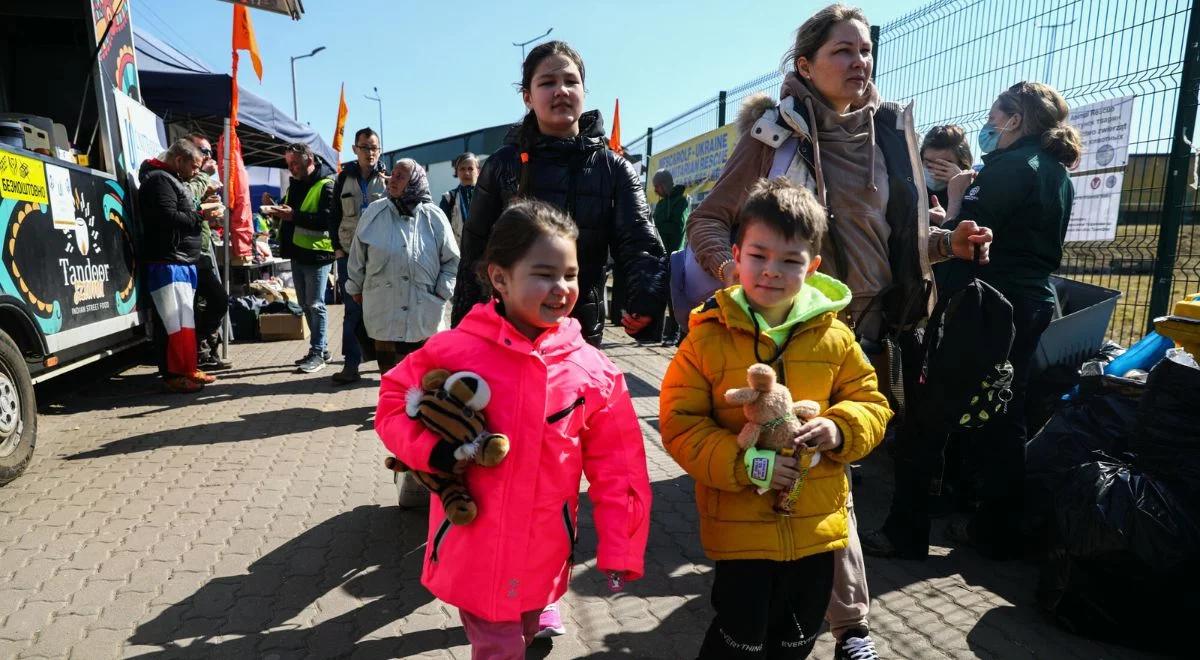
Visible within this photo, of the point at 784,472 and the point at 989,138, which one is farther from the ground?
the point at 989,138

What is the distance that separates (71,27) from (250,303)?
346 centimetres

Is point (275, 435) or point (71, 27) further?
point (71, 27)

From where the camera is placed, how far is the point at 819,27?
2578 mm

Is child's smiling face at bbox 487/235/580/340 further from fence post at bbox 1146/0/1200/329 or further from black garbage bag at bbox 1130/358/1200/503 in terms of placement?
fence post at bbox 1146/0/1200/329

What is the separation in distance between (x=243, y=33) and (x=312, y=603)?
24.7 feet

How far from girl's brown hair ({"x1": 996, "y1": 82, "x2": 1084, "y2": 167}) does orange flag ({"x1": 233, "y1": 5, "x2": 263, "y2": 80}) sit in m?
7.84

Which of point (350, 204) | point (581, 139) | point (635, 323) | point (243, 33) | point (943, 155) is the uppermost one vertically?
point (243, 33)

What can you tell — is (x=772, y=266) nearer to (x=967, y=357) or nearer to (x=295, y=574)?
(x=967, y=357)

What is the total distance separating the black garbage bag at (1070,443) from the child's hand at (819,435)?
1.91 meters

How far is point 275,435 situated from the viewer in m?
5.13

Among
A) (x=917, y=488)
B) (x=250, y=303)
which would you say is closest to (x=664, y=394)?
(x=917, y=488)

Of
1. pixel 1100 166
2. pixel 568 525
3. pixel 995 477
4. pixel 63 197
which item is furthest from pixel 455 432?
pixel 1100 166

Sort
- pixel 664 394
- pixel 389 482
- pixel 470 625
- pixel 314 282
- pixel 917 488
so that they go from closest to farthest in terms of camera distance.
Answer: pixel 470 625 < pixel 664 394 < pixel 917 488 < pixel 389 482 < pixel 314 282

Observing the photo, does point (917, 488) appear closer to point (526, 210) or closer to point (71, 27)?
point (526, 210)
